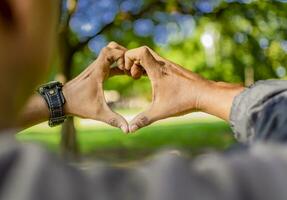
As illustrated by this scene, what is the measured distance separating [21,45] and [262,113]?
20cm

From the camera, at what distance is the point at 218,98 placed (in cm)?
75

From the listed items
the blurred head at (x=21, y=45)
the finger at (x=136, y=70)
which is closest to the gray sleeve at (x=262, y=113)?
the blurred head at (x=21, y=45)

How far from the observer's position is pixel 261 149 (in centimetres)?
22

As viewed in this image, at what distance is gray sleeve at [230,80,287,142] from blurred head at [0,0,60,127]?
0.41 feet

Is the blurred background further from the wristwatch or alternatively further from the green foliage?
the wristwatch

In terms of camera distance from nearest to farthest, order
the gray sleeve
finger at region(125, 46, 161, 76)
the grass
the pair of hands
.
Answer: the gray sleeve, the pair of hands, finger at region(125, 46, 161, 76), the grass

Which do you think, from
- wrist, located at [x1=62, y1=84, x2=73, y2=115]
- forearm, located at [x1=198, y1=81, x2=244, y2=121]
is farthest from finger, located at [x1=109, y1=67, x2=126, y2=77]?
forearm, located at [x1=198, y1=81, x2=244, y2=121]

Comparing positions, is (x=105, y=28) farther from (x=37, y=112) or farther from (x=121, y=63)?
(x=37, y=112)

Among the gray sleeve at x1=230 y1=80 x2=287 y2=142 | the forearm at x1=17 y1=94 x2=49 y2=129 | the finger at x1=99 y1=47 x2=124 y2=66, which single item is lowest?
the forearm at x1=17 y1=94 x2=49 y2=129

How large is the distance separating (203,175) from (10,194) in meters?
0.07

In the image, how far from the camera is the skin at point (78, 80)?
0.24 m

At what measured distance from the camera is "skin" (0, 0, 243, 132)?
244mm

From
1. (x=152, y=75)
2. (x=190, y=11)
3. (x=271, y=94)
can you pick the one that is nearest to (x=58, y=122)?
(x=152, y=75)

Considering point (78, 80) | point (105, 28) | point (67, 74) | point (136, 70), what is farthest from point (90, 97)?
point (105, 28)
